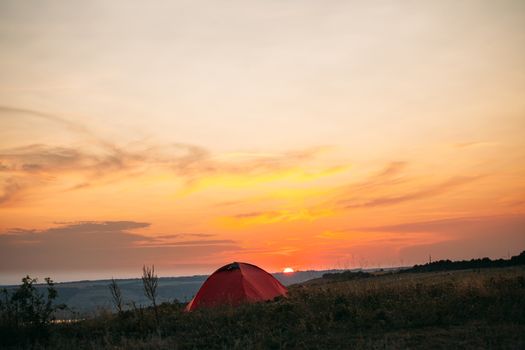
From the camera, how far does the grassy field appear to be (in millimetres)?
9883

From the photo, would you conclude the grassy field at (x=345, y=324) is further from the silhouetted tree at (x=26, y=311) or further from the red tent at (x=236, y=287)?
the red tent at (x=236, y=287)

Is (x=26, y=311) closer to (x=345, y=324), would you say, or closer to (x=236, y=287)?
(x=236, y=287)

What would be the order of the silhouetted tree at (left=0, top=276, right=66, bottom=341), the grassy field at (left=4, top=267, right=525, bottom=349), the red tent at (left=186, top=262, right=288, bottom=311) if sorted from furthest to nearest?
the red tent at (left=186, top=262, right=288, bottom=311), the silhouetted tree at (left=0, top=276, right=66, bottom=341), the grassy field at (left=4, top=267, right=525, bottom=349)

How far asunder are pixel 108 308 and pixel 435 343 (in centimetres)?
1118

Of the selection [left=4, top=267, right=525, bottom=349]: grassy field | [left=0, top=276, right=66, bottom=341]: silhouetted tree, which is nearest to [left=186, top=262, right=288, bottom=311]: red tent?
[left=4, top=267, right=525, bottom=349]: grassy field

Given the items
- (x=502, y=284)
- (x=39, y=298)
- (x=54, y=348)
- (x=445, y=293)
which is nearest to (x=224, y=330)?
(x=54, y=348)

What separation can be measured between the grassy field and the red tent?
3.20 metres

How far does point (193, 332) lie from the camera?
11836mm

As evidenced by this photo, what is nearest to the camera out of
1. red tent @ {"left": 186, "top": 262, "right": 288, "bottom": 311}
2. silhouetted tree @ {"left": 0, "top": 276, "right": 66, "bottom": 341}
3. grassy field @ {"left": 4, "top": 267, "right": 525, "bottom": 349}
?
grassy field @ {"left": 4, "top": 267, "right": 525, "bottom": 349}

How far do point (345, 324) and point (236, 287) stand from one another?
25.4ft

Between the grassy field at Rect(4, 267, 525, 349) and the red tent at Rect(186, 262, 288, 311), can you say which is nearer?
the grassy field at Rect(4, 267, 525, 349)

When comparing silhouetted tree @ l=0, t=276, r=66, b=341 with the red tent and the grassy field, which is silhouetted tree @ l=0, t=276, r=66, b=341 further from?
the red tent

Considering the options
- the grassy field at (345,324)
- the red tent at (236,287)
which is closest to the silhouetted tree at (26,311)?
the grassy field at (345,324)

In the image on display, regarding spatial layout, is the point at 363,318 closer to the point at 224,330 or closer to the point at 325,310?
the point at 325,310
